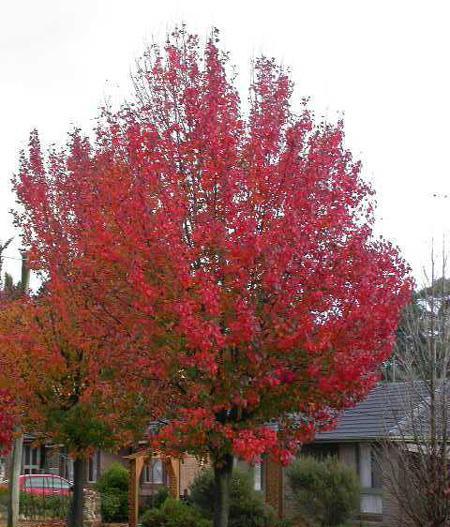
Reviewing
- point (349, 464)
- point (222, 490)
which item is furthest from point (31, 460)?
point (222, 490)

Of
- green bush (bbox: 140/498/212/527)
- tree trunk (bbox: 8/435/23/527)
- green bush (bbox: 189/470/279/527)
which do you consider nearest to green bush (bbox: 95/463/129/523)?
tree trunk (bbox: 8/435/23/527)

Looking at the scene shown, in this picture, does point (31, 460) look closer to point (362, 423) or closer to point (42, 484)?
point (42, 484)

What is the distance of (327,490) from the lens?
24203 millimetres

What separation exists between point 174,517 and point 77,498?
8.34 ft

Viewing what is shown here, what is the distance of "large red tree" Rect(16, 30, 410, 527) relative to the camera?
47.9 feet

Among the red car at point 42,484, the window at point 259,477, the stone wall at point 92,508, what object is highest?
the window at point 259,477

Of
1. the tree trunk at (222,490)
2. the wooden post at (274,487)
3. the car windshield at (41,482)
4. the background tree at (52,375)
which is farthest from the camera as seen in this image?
the car windshield at (41,482)

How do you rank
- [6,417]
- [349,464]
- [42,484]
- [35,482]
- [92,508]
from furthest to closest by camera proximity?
[35,482] < [42,484] < [92,508] < [349,464] < [6,417]

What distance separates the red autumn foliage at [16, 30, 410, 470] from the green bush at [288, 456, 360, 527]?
8413 mm

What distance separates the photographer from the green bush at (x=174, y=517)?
76.2ft

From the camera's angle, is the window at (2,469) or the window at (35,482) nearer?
the window at (35,482)

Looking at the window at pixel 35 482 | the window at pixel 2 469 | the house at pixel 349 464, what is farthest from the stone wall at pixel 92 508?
the window at pixel 2 469

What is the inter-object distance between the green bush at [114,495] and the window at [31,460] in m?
19.6

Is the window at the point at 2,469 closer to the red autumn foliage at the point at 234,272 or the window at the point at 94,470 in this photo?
the window at the point at 94,470
